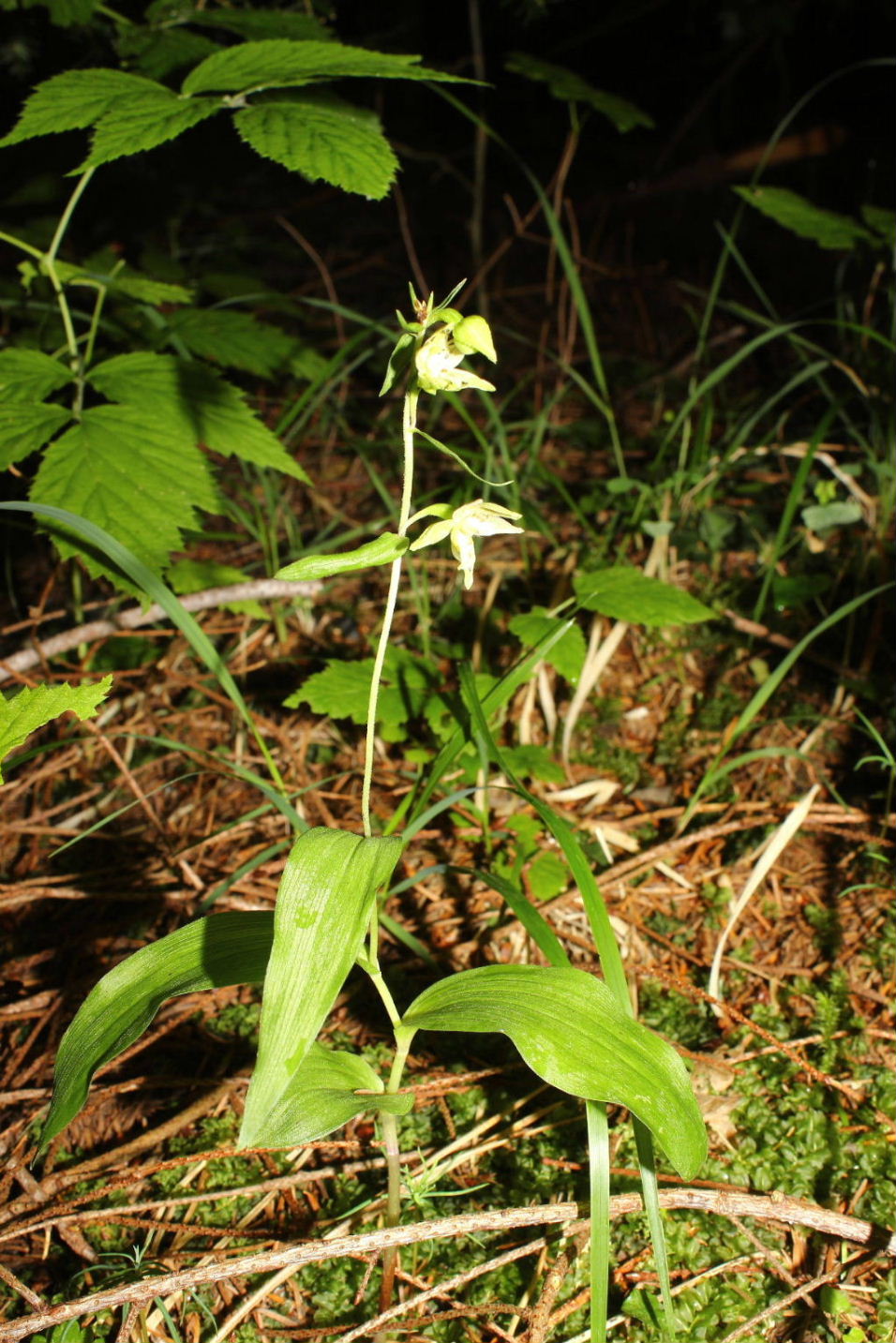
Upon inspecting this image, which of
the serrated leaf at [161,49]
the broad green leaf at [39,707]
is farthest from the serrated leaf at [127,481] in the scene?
the serrated leaf at [161,49]

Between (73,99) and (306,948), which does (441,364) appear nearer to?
(306,948)

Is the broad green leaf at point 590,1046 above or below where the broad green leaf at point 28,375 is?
below

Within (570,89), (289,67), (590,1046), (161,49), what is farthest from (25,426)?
(570,89)

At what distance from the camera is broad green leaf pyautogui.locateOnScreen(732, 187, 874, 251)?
2486mm

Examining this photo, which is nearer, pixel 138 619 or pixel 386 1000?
pixel 386 1000

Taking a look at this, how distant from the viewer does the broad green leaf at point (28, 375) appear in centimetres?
179

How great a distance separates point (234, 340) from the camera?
232cm

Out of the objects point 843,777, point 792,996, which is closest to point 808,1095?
point 792,996

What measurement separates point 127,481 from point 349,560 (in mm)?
860

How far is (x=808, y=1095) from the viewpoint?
1.46 meters

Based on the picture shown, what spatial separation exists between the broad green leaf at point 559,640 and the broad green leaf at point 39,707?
2.75 ft

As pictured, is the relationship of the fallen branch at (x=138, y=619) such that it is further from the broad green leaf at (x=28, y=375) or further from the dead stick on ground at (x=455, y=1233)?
the dead stick on ground at (x=455, y=1233)

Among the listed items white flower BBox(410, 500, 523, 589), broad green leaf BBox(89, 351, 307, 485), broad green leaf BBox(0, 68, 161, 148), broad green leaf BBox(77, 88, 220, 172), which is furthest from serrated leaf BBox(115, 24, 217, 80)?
white flower BBox(410, 500, 523, 589)

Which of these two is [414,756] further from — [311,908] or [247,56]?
[247,56]
